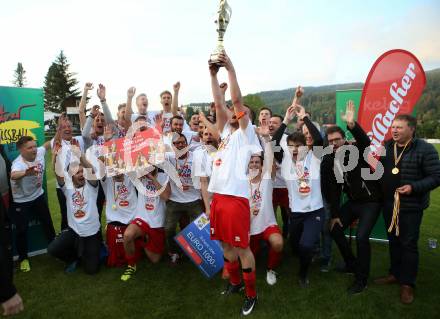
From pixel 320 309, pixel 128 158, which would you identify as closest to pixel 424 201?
pixel 320 309

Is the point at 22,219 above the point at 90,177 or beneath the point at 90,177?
beneath

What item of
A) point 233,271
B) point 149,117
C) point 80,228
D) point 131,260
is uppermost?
point 149,117

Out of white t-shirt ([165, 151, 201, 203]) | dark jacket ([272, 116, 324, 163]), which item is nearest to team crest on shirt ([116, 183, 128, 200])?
white t-shirt ([165, 151, 201, 203])

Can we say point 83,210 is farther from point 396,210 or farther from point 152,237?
point 396,210

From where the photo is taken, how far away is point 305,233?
4.54 m

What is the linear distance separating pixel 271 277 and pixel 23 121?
178 inches

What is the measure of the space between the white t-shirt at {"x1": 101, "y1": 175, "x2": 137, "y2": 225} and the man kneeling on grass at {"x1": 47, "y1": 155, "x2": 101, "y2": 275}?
8.0 inches

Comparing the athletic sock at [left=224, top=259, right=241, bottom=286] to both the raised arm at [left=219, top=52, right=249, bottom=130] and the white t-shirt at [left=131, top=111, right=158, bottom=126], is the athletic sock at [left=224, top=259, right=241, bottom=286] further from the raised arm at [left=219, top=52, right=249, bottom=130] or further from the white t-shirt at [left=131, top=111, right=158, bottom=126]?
the white t-shirt at [left=131, top=111, right=158, bottom=126]

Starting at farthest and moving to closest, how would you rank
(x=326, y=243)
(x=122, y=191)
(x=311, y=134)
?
(x=122, y=191)
(x=326, y=243)
(x=311, y=134)

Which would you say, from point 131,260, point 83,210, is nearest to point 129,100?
point 83,210

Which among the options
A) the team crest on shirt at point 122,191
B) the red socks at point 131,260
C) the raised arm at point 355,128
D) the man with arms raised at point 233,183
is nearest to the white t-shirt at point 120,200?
the team crest on shirt at point 122,191

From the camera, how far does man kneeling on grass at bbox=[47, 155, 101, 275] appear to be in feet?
17.0

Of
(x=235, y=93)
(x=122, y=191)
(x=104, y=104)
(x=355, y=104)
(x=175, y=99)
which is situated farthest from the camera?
(x=175, y=99)

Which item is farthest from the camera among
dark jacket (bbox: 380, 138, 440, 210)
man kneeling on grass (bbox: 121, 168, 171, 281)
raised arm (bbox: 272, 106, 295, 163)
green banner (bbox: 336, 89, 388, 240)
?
green banner (bbox: 336, 89, 388, 240)
